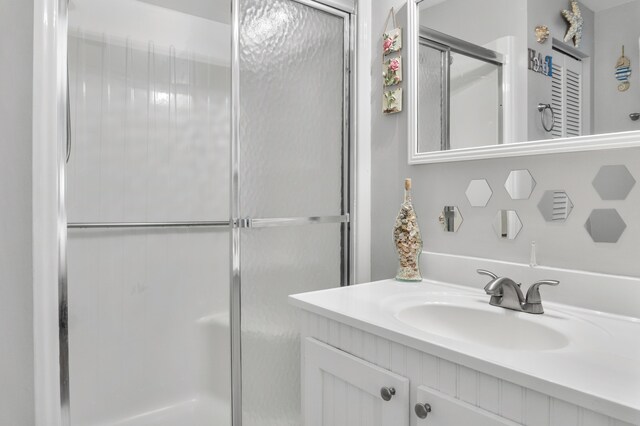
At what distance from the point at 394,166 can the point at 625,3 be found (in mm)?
845

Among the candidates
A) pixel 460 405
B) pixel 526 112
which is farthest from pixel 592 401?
pixel 526 112

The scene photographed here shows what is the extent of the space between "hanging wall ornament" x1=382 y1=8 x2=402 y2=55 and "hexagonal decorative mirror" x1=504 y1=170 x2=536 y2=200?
0.69m

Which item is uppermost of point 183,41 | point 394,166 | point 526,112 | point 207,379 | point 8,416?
point 183,41

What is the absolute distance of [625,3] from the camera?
1.07m

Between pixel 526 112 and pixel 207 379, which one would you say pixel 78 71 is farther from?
pixel 526 112

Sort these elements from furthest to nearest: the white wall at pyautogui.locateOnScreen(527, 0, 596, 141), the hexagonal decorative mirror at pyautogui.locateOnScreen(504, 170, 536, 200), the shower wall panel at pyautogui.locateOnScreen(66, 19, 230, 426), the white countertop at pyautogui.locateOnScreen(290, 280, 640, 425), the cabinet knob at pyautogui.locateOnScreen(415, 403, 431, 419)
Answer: the shower wall panel at pyautogui.locateOnScreen(66, 19, 230, 426) → the hexagonal decorative mirror at pyautogui.locateOnScreen(504, 170, 536, 200) → the white wall at pyautogui.locateOnScreen(527, 0, 596, 141) → the cabinet knob at pyautogui.locateOnScreen(415, 403, 431, 419) → the white countertop at pyautogui.locateOnScreen(290, 280, 640, 425)

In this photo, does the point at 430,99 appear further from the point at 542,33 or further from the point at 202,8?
the point at 202,8

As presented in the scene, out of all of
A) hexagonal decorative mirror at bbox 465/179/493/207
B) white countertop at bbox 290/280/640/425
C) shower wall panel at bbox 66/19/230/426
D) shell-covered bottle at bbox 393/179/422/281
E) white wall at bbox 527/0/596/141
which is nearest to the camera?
white countertop at bbox 290/280/640/425

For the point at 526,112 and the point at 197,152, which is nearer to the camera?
the point at 526,112

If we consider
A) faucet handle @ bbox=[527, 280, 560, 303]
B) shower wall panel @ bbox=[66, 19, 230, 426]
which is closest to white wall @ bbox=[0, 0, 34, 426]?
shower wall panel @ bbox=[66, 19, 230, 426]

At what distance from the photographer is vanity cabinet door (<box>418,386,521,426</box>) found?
29.1 inches

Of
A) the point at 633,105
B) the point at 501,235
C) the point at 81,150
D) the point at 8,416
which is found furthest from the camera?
the point at 81,150

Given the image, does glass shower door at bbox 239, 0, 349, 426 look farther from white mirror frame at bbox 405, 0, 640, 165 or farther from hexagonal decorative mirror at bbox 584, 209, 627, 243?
hexagonal decorative mirror at bbox 584, 209, 627, 243

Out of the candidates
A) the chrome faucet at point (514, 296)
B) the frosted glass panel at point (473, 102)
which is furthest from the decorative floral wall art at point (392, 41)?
the chrome faucet at point (514, 296)
